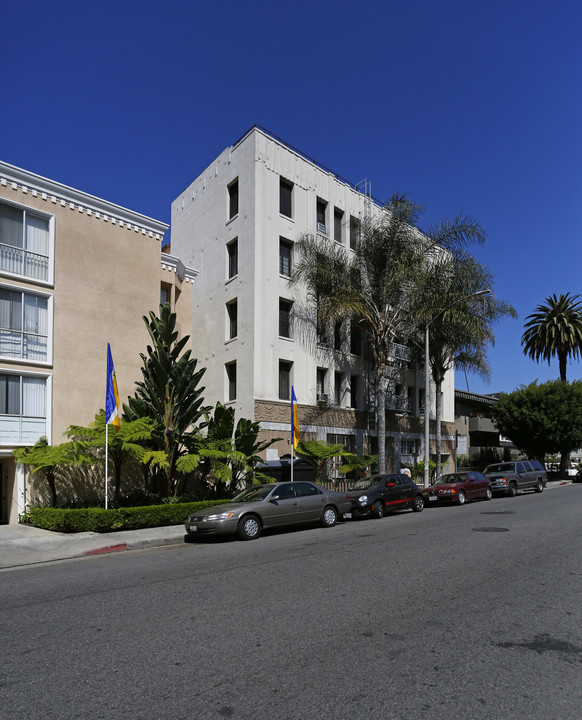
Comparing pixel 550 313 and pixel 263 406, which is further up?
pixel 550 313

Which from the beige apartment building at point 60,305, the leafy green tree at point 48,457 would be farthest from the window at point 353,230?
the leafy green tree at point 48,457

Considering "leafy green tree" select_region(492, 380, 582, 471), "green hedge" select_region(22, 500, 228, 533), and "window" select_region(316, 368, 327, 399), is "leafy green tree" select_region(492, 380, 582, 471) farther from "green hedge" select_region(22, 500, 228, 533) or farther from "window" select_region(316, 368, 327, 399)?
"green hedge" select_region(22, 500, 228, 533)

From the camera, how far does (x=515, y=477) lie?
27.5 meters

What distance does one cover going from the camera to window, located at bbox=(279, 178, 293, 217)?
27.1m

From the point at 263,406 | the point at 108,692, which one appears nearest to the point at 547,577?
the point at 108,692

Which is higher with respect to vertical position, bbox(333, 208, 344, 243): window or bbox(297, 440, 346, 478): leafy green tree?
bbox(333, 208, 344, 243): window

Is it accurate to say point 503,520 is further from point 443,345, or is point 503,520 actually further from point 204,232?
point 204,232

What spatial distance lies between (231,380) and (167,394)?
8.65 m

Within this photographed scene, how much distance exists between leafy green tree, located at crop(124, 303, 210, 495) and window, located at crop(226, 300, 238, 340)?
8.35 meters

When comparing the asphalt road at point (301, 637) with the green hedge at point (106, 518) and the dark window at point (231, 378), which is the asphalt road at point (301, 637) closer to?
the green hedge at point (106, 518)

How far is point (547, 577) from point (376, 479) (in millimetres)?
11301

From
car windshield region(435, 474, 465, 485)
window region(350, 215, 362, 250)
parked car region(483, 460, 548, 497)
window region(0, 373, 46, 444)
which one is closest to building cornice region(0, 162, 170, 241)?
window region(0, 373, 46, 444)

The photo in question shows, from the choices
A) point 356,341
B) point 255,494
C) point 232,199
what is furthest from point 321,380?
point 255,494

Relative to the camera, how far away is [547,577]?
8.05 meters
